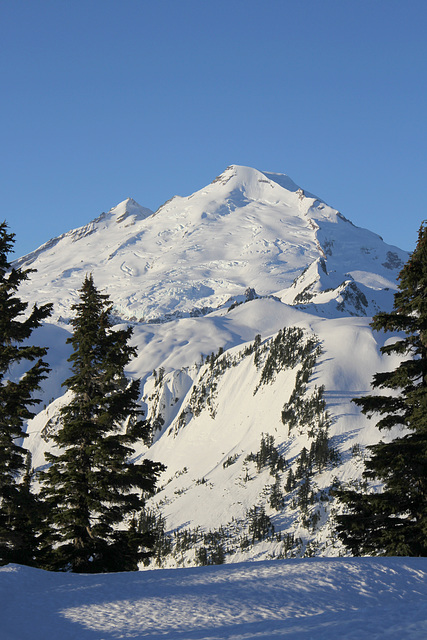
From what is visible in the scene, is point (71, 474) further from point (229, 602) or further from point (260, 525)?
point (260, 525)

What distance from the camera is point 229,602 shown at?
1379cm

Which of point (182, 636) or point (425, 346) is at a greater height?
point (425, 346)

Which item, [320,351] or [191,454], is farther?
[191,454]

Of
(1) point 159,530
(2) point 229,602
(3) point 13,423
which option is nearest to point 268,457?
(1) point 159,530

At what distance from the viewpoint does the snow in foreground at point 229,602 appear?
479 inches

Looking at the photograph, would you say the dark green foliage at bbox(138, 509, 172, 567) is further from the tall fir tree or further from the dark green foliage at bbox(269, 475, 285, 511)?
the tall fir tree

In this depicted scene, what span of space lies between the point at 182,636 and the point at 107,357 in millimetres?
14421

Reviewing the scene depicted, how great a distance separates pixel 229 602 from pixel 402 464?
8.14 m

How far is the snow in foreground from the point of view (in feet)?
39.9

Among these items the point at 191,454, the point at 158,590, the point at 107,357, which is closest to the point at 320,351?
the point at 191,454

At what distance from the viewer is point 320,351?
140750mm

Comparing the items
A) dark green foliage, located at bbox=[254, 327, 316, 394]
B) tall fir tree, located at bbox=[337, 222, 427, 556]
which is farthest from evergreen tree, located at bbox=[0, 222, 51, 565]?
dark green foliage, located at bbox=[254, 327, 316, 394]

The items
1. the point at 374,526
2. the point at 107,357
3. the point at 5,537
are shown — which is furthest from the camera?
the point at 107,357

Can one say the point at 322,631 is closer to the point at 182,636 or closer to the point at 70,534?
the point at 182,636
